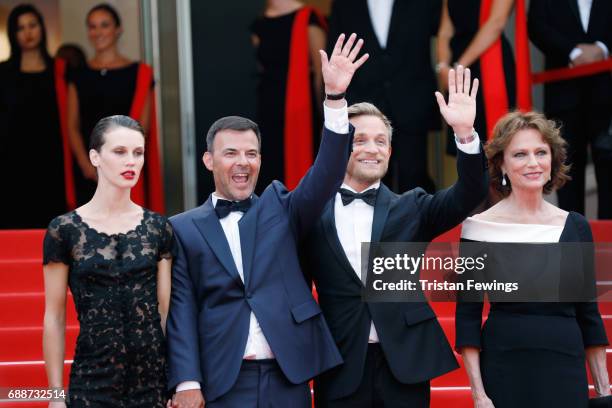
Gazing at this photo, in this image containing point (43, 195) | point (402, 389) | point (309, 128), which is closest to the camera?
point (402, 389)

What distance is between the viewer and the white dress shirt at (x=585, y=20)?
614 cm

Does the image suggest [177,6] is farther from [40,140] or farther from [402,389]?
[402,389]

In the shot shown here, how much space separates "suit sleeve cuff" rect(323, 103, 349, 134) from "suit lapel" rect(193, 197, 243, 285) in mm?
540

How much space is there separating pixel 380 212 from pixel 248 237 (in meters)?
0.49

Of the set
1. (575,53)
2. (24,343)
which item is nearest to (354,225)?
(24,343)

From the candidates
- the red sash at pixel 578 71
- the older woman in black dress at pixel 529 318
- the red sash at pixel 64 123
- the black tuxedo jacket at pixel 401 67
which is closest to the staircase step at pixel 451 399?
the older woman in black dress at pixel 529 318

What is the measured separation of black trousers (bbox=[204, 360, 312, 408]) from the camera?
3389 millimetres

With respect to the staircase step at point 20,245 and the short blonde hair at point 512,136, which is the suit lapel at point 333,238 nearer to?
the short blonde hair at point 512,136

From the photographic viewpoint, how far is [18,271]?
5.68 metres

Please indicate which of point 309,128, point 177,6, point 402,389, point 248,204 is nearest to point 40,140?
point 177,6

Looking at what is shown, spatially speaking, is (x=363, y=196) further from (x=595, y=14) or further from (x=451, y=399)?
(x=595, y=14)

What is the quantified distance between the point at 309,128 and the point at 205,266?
389 cm

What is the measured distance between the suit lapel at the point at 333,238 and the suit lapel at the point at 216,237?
0.37 metres

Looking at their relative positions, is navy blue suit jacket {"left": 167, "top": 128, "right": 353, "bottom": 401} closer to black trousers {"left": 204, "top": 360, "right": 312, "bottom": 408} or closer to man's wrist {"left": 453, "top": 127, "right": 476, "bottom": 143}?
black trousers {"left": 204, "top": 360, "right": 312, "bottom": 408}
